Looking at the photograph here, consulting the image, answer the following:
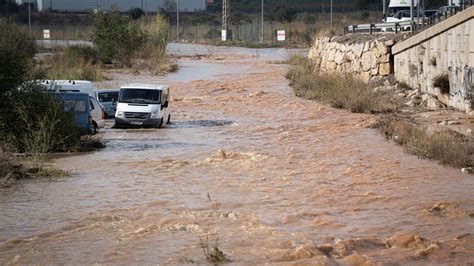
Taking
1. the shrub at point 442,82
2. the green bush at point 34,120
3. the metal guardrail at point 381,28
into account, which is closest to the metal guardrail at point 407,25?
the metal guardrail at point 381,28

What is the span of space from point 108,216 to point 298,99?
27913 mm

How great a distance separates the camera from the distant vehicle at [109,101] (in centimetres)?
Answer: 3775

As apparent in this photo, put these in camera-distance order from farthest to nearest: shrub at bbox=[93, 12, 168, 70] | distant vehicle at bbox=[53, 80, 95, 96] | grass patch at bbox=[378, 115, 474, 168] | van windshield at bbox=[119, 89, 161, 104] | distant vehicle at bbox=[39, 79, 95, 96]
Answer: shrub at bbox=[93, 12, 168, 70] < van windshield at bbox=[119, 89, 161, 104] < distant vehicle at bbox=[53, 80, 95, 96] < distant vehicle at bbox=[39, 79, 95, 96] < grass patch at bbox=[378, 115, 474, 168]

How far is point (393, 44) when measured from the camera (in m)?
43.8

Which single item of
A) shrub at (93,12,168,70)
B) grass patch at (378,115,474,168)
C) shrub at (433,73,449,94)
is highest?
shrub at (93,12,168,70)

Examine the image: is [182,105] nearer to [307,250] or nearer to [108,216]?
[108,216]

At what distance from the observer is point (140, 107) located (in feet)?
113

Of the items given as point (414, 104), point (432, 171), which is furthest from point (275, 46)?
point (432, 171)

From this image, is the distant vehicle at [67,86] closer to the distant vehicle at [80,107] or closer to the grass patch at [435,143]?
the distant vehicle at [80,107]

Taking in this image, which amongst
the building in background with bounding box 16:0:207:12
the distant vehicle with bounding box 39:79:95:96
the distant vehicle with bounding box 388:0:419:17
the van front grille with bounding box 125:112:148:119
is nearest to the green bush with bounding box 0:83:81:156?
the distant vehicle with bounding box 39:79:95:96

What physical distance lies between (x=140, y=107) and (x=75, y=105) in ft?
15.0

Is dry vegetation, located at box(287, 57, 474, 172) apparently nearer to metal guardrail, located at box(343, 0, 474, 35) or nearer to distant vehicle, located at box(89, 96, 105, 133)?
metal guardrail, located at box(343, 0, 474, 35)

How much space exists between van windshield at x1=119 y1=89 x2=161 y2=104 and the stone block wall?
13.7 metres

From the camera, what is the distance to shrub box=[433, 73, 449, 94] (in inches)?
1330
